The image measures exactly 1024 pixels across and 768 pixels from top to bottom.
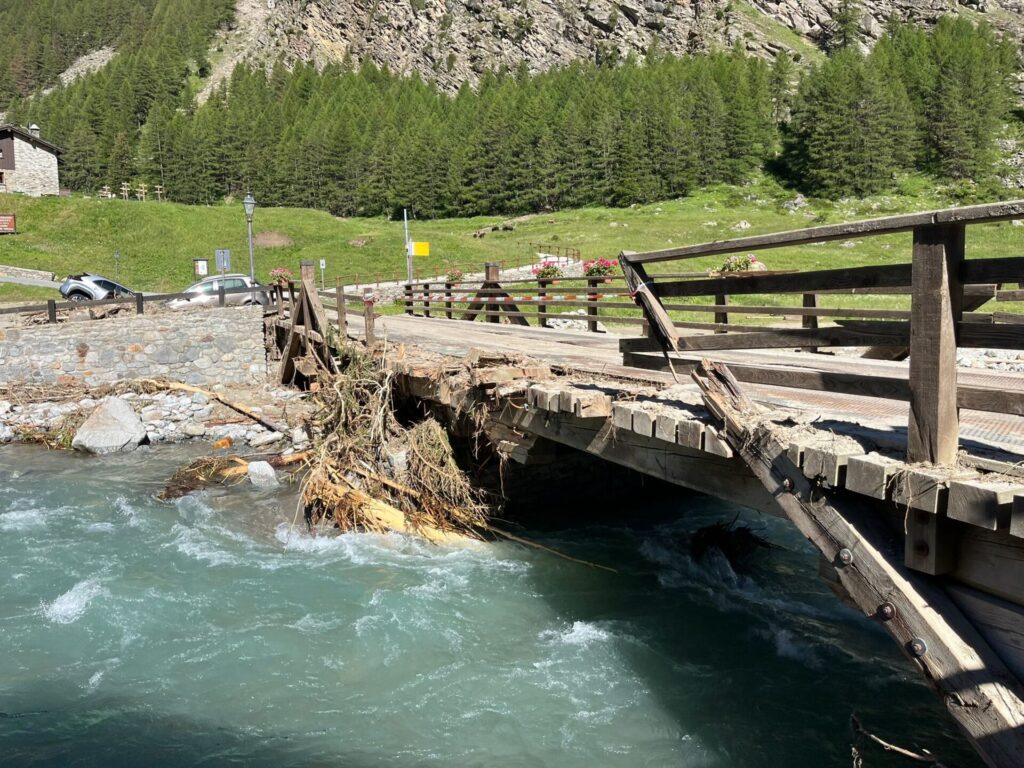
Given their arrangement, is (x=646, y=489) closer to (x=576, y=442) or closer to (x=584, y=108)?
(x=576, y=442)

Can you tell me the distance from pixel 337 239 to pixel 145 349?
34.9 meters

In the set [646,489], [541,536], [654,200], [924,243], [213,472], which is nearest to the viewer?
[924,243]

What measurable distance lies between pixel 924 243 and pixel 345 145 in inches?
3667

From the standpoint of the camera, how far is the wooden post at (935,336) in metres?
3.79

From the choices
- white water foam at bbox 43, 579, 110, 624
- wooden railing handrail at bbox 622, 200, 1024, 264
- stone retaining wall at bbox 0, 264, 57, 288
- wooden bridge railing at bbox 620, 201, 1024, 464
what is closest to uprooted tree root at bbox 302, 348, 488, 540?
white water foam at bbox 43, 579, 110, 624

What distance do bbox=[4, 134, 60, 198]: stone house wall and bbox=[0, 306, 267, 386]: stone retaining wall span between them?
49.8m

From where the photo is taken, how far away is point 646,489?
12.2 m

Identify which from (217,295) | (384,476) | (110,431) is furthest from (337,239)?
(384,476)

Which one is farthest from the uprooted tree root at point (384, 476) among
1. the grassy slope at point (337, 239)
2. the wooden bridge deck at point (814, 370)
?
the grassy slope at point (337, 239)

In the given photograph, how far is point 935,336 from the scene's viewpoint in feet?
12.5

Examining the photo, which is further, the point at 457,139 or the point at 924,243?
the point at 457,139

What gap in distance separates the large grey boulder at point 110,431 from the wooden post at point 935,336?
15723mm

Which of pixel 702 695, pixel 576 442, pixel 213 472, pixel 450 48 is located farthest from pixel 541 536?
pixel 450 48

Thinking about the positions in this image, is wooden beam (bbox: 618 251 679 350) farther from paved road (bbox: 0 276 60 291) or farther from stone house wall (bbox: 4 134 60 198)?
stone house wall (bbox: 4 134 60 198)
